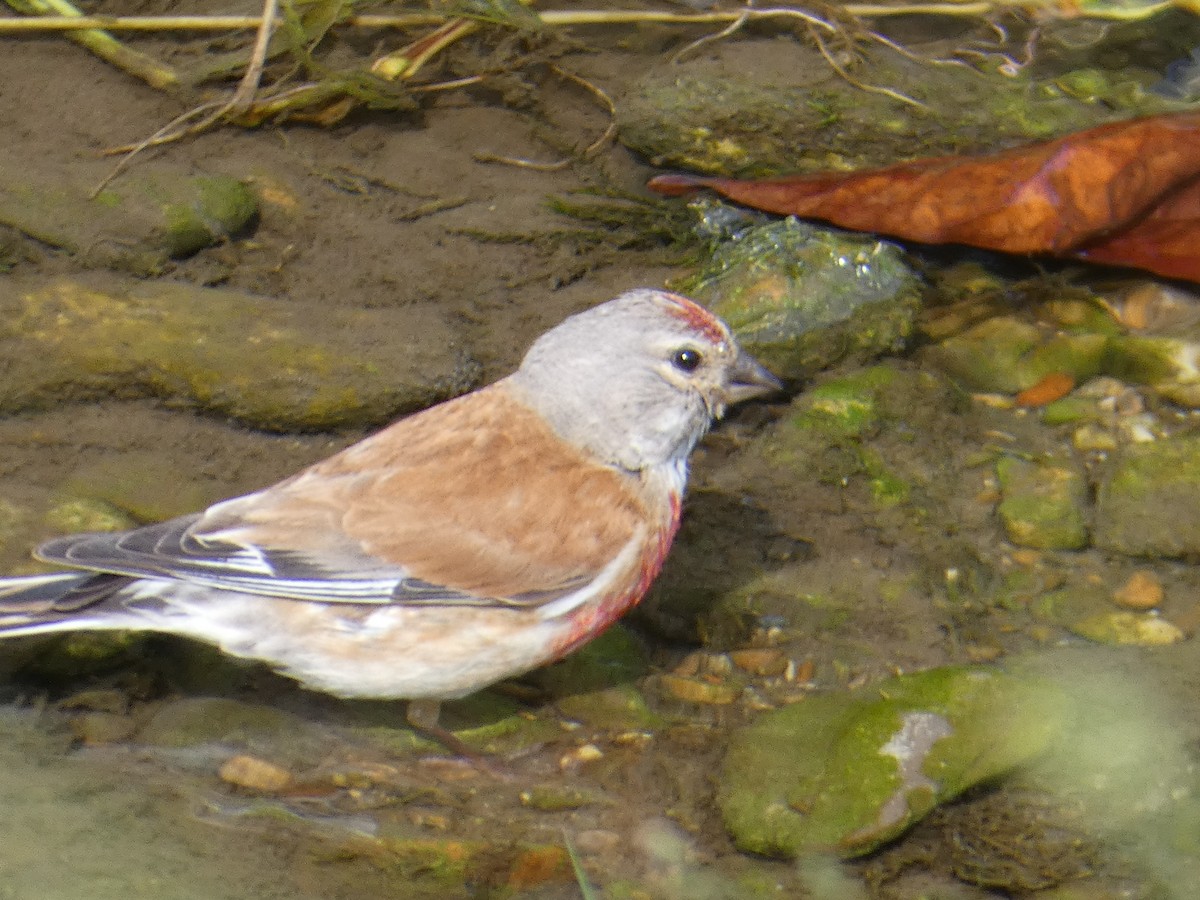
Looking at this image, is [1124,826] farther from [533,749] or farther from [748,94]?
[748,94]

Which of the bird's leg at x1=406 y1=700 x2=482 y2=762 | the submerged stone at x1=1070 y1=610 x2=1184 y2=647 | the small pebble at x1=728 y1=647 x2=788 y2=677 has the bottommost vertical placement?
the submerged stone at x1=1070 y1=610 x2=1184 y2=647

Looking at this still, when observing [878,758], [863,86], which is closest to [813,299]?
[863,86]

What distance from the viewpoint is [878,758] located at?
124 inches

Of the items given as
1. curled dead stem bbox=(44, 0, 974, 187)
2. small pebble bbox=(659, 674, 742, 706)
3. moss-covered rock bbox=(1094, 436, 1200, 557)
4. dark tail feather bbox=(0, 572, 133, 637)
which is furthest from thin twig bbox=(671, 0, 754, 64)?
dark tail feather bbox=(0, 572, 133, 637)

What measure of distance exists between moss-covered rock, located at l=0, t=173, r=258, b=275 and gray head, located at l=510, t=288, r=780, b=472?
1.43 m

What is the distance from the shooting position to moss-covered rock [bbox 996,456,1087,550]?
404 cm

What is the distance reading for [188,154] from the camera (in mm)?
4840

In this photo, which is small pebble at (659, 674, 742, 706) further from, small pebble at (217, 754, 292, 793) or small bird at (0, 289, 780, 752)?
small pebble at (217, 754, 292, 793)

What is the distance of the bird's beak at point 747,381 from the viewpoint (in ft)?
12.1

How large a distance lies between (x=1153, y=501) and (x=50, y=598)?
288 centimetres

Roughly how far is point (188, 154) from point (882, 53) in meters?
2.54

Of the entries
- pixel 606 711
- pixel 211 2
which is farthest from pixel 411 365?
pixel 211 2

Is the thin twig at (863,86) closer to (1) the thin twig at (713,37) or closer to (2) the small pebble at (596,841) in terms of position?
(1) the thin twig at (713,37)

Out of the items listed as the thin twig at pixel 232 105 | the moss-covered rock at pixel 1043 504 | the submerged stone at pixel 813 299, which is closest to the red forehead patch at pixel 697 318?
the submerged stone at pixel 813 299
